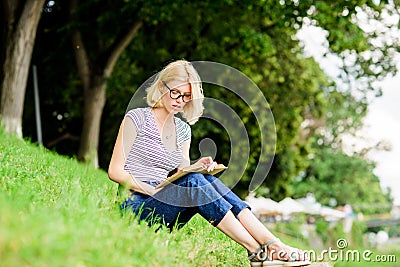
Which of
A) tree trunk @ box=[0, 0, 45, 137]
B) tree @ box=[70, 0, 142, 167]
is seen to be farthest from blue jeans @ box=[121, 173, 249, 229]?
tree @ box=[70, 0, 142, 167]

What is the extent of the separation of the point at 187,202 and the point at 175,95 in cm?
86

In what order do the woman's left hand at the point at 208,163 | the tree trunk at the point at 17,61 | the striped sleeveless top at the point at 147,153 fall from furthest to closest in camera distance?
the tree trunk at the point at 17,61 → the striped sleeveless top at the point at 147,153 → the woman's left hand at the point at 208,163

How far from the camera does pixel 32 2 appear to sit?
A: 40.6 feet

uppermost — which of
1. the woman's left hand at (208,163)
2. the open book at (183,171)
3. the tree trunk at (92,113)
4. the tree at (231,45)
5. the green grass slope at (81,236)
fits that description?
the tree at (231,45)

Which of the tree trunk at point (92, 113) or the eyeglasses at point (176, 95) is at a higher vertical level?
the tree trunk at point (92, 113)

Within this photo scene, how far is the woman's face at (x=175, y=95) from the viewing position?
455 cm

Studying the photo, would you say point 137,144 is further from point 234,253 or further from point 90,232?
point 90,232

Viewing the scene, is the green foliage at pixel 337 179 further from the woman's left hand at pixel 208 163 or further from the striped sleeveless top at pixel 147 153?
the woman's left hand at pixel 208 163

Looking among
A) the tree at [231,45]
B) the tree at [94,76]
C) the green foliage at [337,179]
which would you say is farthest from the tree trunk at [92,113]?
the green foliage at [337,179]

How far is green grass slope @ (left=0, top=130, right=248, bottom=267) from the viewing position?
234 centimetres

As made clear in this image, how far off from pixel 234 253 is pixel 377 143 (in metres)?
41.7

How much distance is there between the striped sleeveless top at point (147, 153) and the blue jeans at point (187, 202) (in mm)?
246

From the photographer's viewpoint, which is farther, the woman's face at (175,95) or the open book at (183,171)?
the woman's face at (175,95)

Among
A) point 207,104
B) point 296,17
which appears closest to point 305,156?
point 207,104
